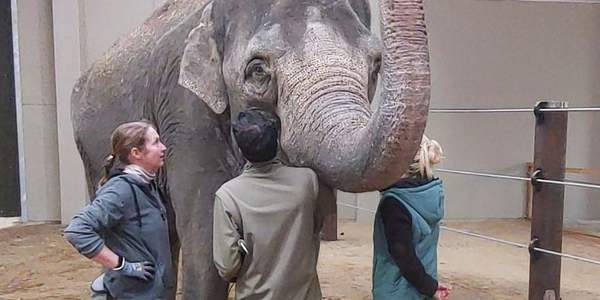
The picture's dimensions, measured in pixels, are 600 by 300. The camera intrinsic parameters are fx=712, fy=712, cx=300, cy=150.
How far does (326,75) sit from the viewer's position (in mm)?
1952

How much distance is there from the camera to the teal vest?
212 cm

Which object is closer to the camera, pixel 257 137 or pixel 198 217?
pixel 257 137

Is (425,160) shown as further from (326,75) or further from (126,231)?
(126,231)

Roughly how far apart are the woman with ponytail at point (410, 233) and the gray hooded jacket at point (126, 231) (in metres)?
0.66

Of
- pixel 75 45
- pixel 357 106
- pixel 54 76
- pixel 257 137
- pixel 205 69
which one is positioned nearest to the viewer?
pixel 257 137

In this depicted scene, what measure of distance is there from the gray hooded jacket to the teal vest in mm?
655

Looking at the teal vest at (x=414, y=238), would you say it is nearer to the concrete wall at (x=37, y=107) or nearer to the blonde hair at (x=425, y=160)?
the blonde hair at (x=425, y=160)

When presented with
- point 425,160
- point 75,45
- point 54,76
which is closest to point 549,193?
point 425,160

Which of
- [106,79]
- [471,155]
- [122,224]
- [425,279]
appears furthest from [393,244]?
[471,155]

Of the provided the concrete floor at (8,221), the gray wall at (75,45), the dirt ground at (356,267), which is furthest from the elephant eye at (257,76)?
the concrete floor at (8,221)

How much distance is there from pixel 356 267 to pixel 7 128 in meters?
4.09

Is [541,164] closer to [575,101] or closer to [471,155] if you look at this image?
[471,155]

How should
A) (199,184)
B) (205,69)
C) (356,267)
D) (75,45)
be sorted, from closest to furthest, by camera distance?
(205,69) < (199,184) < (356,267) < (75,45)

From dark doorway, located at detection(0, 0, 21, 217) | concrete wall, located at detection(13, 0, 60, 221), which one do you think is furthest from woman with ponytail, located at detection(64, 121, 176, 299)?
dark doorway, located at detection(0, 0, 21, 217)
